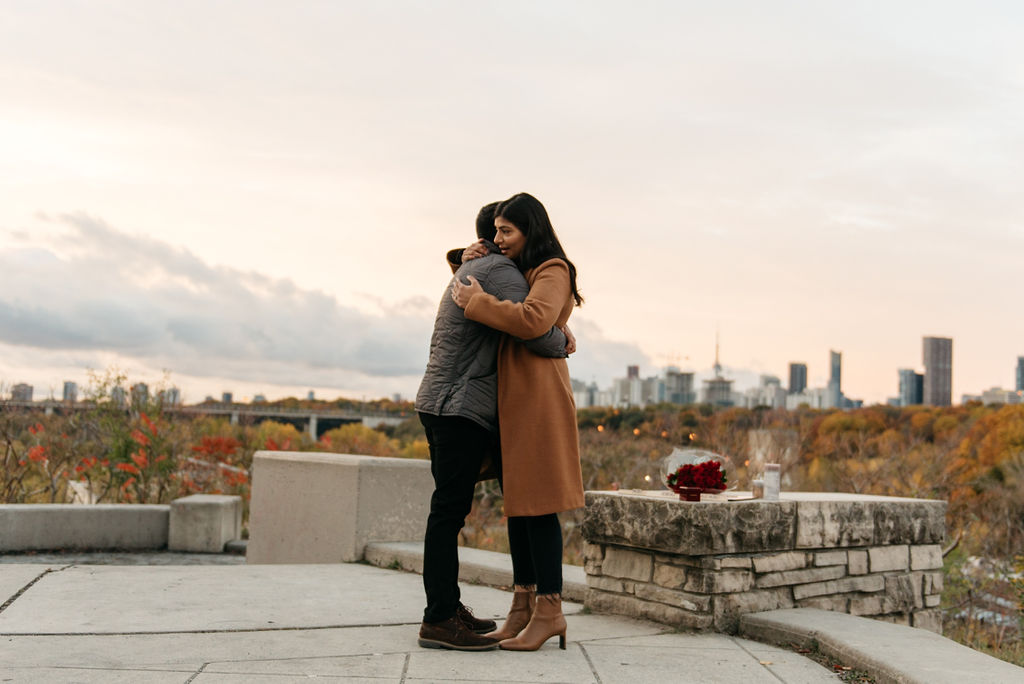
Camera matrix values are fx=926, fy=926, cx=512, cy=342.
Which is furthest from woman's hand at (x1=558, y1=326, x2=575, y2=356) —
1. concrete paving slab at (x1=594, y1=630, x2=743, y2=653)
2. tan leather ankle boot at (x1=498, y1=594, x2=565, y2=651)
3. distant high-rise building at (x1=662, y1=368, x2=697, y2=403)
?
distant high-rise building at (x1=662, y1=368, x2=697, y2=403)

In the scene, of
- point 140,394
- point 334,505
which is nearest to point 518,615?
point 334,505

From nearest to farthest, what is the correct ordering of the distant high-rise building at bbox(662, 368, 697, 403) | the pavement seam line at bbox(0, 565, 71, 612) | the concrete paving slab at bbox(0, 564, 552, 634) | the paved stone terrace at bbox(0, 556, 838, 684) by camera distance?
the paved stone terrace at bbox(0, 556, 838, 684) < the concrete paving slab at bbox(0, 564, 552, 634) < the pavement seam line at bbox(0, 565, 71, 612) < the distant high-rise building at bbox(662, 368, 697, 403)

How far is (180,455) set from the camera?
11.2 meters

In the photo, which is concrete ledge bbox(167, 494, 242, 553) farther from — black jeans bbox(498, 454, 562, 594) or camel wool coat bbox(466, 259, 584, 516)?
camel wool coat bbox(466, 259, 584, 516)

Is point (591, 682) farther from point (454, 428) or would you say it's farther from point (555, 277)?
point (555, 277)

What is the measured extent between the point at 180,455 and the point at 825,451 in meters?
15.5

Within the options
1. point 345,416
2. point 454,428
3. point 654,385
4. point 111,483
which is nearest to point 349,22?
point 111,483

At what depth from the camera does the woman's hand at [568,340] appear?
395 centimetres

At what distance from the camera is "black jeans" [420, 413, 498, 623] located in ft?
12.3

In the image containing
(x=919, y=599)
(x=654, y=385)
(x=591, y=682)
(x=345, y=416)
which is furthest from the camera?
(x=654, y=385)

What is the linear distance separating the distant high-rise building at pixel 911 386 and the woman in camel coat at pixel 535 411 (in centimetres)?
11552

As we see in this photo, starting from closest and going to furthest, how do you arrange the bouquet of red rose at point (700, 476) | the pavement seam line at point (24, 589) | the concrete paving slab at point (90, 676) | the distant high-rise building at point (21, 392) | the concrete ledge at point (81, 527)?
the concrete paving slab at point (90, 676) < the pavement seam line at point (24, 589) < the bouquet of red rose at point (700, 476) < the concrete ledge at point (81, 527) < the distant high-rise building at point (21, 392)

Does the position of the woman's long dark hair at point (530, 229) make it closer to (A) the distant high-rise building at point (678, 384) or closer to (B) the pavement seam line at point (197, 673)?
(B) the pavement seam line at point (197, 673)

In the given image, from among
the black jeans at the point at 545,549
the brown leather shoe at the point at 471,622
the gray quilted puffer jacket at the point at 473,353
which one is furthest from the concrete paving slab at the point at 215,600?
the gray quilted puffer jacket at the point at 473,353
